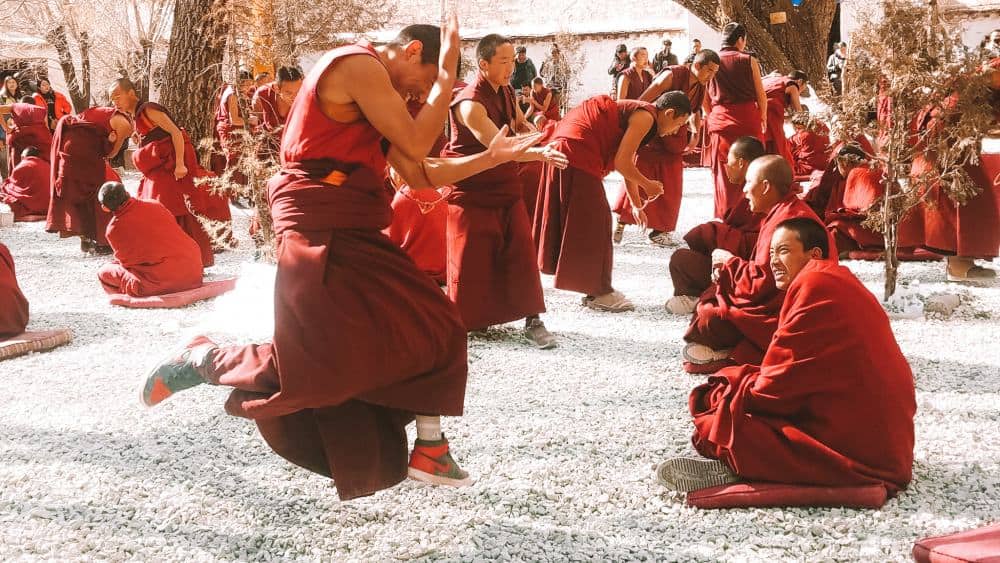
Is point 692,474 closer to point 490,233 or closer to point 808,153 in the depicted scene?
point 490,233

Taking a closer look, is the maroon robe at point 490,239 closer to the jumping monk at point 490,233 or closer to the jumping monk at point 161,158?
the jumping monk at point 490,233

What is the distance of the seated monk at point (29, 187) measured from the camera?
990 centimetres

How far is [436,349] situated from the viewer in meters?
2.56

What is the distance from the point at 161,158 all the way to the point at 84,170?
1.44 meters

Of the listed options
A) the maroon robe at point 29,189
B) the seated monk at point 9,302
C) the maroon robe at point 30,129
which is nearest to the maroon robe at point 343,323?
the seated monk at point 9,302

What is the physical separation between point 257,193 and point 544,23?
1851cm

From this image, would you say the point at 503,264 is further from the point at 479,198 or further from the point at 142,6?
the point at 142,6

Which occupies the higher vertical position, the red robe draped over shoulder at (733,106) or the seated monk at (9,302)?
the red robe draped over shoulder at (733,106)

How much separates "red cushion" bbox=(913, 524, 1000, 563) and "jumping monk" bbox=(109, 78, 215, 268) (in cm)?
581

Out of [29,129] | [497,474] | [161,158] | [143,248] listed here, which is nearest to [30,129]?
[29,129]

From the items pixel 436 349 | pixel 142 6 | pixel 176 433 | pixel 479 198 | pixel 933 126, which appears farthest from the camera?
pixel 142 6

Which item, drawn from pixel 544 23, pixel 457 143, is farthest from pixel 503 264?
pixel 544 23

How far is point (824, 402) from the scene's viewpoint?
2744mm

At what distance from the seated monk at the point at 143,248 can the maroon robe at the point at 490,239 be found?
2.33 meters
